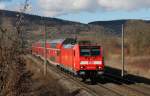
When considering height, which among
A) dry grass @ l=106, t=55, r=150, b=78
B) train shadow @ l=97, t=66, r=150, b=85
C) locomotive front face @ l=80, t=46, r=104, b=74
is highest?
locomotive front face @ l=80, t=46, r=104, b=74

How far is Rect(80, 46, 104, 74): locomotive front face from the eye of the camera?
32969mm

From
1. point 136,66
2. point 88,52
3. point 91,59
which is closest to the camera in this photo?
point 91,59

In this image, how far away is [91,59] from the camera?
33.2 meters

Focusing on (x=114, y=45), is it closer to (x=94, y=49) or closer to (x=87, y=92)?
(x=94, y=49)

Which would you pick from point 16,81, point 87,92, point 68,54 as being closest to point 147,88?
point 87,92

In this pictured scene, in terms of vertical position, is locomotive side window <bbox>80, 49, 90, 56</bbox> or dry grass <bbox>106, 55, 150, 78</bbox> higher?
locomotive side window <bbox>80, 49, 90, 56</bbox>

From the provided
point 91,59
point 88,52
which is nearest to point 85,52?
point 88,52

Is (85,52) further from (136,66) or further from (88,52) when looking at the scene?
(136,66)

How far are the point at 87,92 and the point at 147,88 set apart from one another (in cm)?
498

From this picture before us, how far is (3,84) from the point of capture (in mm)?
14000

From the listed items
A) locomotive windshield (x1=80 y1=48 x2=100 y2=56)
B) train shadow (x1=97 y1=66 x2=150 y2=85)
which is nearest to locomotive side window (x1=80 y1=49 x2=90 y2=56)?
locomotive windshield (x1=80 y1=48 x2=100 y2=56)

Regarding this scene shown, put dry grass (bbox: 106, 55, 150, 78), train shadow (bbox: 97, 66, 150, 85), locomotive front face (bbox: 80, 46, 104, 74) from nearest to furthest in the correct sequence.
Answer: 1. locomotive front face (bbox: 80, 46, 104, 74)
2. train shadow (bbox: 97, 66, 150, 85)
3. dry grass (bbox: 106, 55, 150, 78)

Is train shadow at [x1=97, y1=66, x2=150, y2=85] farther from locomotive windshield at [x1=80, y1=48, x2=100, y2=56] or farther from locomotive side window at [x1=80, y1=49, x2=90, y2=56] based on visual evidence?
locomotive side window at [x1=80, y1=49, x2=90, y2=56]

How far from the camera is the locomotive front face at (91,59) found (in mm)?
32969
